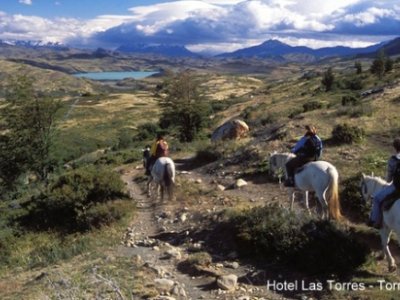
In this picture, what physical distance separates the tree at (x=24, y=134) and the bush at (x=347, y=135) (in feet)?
75.7

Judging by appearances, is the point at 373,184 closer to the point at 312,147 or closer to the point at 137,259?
the point at 312,147

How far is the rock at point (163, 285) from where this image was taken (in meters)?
10.1

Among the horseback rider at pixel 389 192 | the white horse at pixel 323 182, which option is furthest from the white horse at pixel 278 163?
the horseback rider at pixel 389 192

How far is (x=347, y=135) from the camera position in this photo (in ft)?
70.4

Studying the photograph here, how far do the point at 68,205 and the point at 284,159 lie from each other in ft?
26.5

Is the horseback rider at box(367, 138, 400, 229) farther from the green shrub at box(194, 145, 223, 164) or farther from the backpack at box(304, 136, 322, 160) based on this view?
the green shrub at box(194, 145, 223, 164)

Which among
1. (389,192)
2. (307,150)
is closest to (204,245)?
(307,150)

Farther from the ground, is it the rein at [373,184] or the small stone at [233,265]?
the rein at [373,184]

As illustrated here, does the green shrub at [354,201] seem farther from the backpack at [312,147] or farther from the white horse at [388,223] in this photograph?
the white horse at [388,223]

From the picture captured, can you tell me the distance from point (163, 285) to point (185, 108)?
3571 centimetres

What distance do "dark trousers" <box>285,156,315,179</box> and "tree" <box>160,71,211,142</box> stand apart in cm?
3067

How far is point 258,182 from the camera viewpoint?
65.5 feet

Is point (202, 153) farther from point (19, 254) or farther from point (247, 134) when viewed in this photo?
point (19, 254)

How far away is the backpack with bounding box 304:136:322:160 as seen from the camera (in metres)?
14.0
